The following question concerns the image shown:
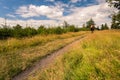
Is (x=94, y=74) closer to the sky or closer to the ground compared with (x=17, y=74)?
closer to the sky

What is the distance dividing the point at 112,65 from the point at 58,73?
1790 millimetres

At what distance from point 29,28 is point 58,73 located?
28243 millimetres

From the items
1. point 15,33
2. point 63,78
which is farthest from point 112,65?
point 15,33

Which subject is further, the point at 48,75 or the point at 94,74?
the point at 48,75

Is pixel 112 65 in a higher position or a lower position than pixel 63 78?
higher

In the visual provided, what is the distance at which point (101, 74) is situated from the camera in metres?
4.97

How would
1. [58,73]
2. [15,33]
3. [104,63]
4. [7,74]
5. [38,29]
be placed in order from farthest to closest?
[38,29]
[15,33]
[7,74]
[58,73]
[104,63]

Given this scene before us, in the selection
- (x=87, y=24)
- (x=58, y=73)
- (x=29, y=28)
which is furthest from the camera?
(x=87, y=24)

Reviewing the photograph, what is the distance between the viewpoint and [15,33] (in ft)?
99.7

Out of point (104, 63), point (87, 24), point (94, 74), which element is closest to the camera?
point (94, 74)

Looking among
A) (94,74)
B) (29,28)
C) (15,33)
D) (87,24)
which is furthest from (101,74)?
(87,24)

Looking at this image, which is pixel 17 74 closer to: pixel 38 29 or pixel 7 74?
pixel 7 74

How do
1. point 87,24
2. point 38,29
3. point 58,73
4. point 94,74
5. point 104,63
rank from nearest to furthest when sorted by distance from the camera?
point 94,74 → point 104,63 → point 58,73 → point 38,29 → point 87,24

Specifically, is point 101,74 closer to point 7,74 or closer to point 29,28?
point 7,74
